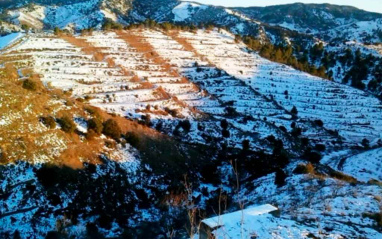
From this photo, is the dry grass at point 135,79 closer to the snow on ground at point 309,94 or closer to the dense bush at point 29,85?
the dense bush at point 29,85

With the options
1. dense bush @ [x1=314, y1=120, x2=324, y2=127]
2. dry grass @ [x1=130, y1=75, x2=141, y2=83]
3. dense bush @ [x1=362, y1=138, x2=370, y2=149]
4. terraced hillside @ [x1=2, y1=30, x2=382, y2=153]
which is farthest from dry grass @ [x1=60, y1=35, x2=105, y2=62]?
dense bush @ [x1=362, y1=138, x2=370, y2=149]

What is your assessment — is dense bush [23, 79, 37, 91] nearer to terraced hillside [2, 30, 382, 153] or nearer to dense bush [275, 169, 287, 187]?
terraced hillside [2, 30, 382, 153]

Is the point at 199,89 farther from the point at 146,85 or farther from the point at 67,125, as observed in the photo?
the point at 67,125

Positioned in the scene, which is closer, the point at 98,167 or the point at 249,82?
the point at 98,167

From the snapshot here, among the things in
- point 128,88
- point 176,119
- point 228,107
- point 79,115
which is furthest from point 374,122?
point 79,115

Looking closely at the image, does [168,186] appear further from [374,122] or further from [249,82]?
[374,122]

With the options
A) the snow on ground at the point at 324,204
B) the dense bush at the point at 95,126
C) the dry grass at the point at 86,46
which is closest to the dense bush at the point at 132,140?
the dense bush at the point at 95,126
